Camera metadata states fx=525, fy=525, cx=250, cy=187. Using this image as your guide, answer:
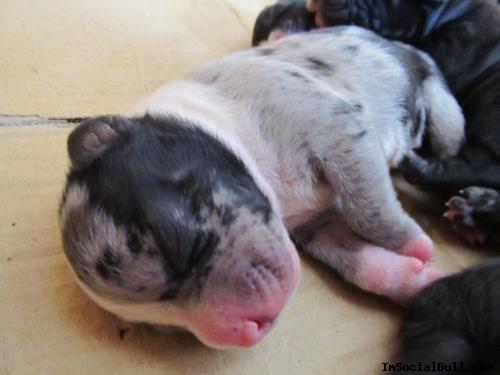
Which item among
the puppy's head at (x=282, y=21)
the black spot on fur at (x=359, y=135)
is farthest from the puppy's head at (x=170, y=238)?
the puppy's head at (x=282, y=21)

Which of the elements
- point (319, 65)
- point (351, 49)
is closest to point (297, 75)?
point (319, 65)

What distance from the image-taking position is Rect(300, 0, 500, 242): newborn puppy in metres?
2.06

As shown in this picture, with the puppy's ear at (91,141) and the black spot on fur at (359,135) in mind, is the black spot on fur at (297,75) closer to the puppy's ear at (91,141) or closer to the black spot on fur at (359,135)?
the black spot on fur at (359,135)

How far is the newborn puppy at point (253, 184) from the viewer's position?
1212 mm

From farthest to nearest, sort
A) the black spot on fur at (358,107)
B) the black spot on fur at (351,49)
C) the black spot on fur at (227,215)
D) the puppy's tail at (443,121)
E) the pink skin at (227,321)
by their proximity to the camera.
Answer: the puppy's tail at (443,121) < the black spot on fur at (351,49) < the black spot on fur at (358,107) < the black spot on fur at (227,215) < the pink skin at (227,321)

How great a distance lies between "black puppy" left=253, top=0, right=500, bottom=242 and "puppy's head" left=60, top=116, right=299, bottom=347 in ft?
3.18

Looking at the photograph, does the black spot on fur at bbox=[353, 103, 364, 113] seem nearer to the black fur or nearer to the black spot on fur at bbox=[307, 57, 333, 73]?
the black spot on fur at bbox=[307, 57, 333, 73]

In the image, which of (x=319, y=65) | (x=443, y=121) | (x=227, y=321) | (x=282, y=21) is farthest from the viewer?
(x=282, y=21)

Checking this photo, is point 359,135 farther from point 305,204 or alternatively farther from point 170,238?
point 170,238

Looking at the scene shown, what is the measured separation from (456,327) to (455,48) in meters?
1.56

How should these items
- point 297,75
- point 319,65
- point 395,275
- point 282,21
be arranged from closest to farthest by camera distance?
point 395,275
point 297,75
point 319,65
point 282,21

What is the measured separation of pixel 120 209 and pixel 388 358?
86 cm

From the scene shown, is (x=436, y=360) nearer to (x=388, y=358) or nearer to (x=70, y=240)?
(x=388, y=358)

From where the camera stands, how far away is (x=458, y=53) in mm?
2447
